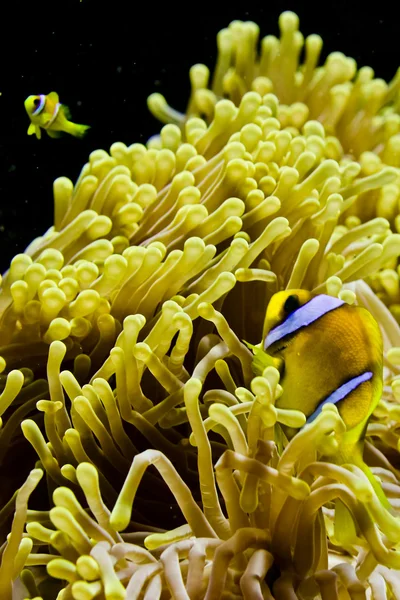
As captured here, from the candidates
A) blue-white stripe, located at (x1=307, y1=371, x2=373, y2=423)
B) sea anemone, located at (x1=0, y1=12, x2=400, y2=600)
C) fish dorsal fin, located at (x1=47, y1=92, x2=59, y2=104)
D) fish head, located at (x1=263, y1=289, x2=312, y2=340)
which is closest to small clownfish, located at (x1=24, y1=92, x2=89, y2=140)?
fish dorsal fin, located at (x1=47, y1=92, x2=59, y2=104)

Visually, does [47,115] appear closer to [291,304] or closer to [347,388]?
[291,304]

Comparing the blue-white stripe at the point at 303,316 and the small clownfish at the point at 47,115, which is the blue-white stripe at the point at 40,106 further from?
the blue-white stripe at the point at 303,316

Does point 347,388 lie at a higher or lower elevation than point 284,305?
lower

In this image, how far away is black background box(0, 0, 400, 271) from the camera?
1641mm

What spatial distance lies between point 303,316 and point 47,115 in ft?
3.47

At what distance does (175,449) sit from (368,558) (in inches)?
13.3

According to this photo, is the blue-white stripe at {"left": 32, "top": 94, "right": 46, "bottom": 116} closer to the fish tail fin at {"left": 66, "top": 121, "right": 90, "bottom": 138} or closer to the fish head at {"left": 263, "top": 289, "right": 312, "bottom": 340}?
the fish tail fin at {"left": 66, "top": 121, "right": 90, "bottom": 138}

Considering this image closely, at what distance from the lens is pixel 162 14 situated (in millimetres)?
1998

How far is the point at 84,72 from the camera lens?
1.79 meters

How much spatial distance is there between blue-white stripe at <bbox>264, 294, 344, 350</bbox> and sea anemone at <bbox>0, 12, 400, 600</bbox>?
3.1 inches

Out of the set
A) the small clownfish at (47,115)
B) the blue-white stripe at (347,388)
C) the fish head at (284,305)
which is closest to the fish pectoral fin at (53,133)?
the small clownfish at (47,115)

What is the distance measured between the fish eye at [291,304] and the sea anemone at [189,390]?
0.35 ft

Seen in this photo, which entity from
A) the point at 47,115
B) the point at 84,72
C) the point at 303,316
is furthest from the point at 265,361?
the point at 84,72

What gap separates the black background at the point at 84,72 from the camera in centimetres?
164
